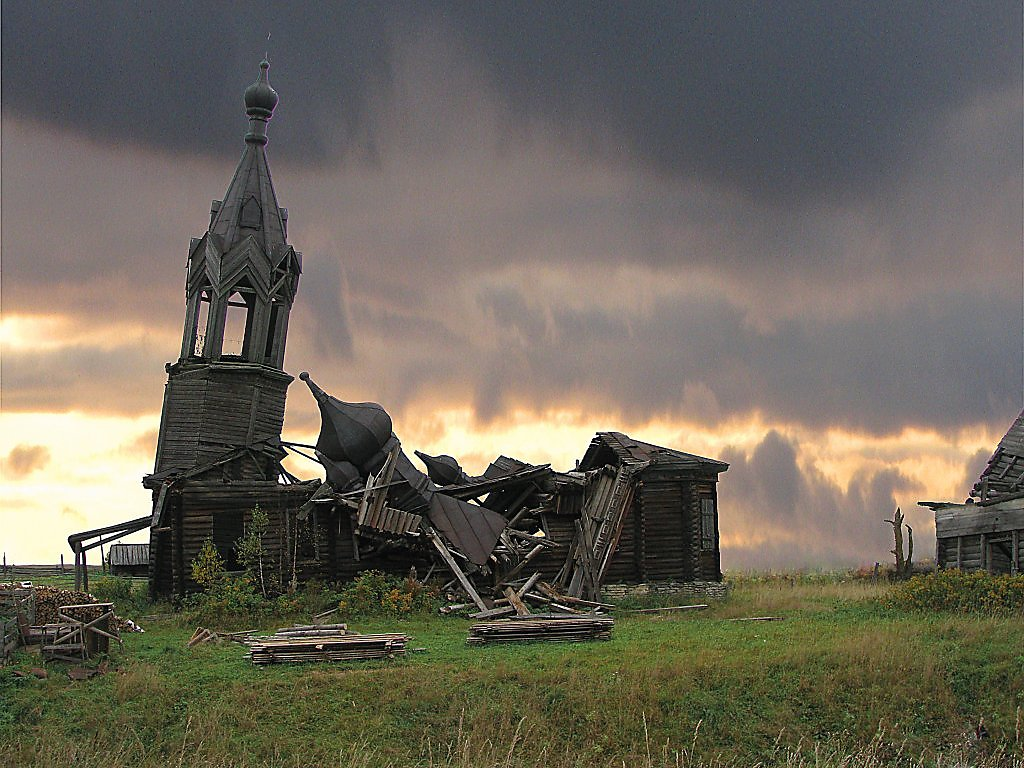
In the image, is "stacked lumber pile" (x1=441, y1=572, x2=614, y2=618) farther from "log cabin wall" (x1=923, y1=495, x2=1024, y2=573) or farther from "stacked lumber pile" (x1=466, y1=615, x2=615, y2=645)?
"log cabin wall" (x1=923, y1=495, x2=1024, y2=573)

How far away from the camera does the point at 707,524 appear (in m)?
37.9

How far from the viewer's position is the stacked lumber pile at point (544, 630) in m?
24.2

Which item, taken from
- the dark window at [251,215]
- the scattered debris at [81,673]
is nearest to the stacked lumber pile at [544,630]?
the scattered debris at [81,673]

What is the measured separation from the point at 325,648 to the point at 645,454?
17.8m

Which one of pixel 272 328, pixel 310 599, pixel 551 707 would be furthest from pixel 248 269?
pixel 551 707

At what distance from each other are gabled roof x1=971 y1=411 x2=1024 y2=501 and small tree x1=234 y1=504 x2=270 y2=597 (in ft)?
76.8

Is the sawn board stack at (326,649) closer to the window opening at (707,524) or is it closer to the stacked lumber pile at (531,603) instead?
the stacked lumber pile at (531,603)

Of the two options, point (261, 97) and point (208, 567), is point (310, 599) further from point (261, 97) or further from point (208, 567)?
point (261, 97)

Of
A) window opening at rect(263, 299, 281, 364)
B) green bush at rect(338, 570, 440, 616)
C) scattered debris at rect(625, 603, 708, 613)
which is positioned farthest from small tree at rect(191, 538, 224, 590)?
scattered debris at rect(625, 603, 708, 613)

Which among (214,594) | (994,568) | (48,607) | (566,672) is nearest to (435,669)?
(566,672)

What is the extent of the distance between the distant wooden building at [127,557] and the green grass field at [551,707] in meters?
15.6

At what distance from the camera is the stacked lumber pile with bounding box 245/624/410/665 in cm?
2134

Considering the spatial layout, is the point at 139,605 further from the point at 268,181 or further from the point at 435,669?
the point at 268,181

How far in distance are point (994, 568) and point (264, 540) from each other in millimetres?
23173
